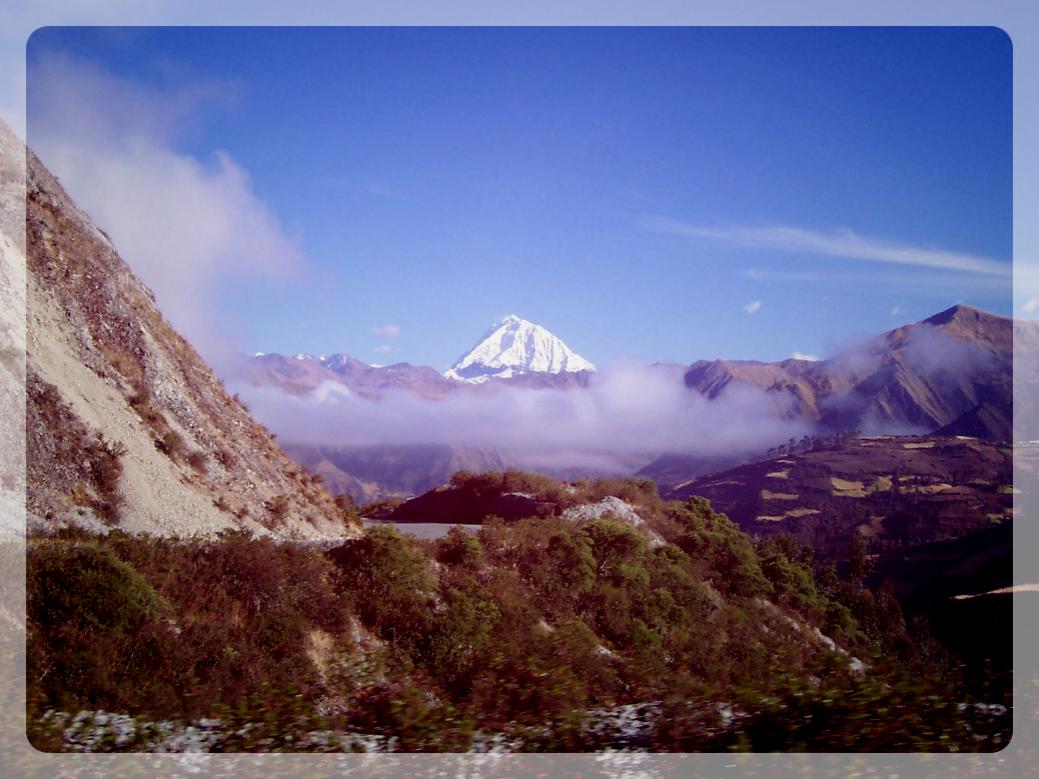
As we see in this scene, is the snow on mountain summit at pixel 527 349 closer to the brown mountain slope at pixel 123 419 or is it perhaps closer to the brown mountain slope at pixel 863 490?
the brown mountain slope at pixel 123 419

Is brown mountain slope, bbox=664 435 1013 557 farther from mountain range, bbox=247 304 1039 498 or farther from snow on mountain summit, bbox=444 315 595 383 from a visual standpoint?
snow on mountain summit, bbox=444 315 595 383

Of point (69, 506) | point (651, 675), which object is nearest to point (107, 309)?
point (69, 506)

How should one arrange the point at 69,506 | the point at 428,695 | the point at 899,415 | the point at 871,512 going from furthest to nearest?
1. the point at 899,415
2. the point at 871,512
3. the point at 69,506
4. the point at 428,695

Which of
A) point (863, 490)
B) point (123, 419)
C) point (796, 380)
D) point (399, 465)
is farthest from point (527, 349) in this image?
point (796, 380)

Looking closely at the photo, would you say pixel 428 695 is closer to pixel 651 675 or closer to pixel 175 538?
pixel 651 675

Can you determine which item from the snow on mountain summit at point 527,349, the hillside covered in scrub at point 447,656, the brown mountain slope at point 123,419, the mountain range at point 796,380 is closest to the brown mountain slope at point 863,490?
the mountain range at point 796,380

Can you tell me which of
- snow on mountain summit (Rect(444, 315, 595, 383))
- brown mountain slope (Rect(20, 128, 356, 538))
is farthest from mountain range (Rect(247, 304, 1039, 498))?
brown mountain slope (Rect(20, 128, 356, 538))
